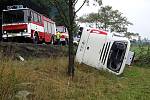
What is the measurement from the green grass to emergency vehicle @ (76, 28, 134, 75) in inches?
84.6

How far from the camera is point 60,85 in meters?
13.8

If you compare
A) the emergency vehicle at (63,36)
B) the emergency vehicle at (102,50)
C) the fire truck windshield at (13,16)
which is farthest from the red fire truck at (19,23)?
the emergency vehicle at (63,36)

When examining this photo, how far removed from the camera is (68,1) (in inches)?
665

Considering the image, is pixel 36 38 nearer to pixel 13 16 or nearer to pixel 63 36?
pixel 13 16

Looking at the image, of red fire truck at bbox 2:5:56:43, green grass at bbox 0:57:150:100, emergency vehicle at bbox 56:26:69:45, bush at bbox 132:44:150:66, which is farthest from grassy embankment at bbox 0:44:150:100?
emergency vehicle at bbox 56:26:69:45

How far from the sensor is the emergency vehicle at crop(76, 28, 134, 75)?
69.8 ft

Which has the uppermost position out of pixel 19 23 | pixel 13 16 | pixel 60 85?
pixel 13 16

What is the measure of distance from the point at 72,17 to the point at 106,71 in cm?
446

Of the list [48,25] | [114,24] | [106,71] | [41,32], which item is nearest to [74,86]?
[106,71]

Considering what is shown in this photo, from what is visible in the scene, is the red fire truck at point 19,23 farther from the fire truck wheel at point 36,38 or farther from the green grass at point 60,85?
the green grass at point 60,85

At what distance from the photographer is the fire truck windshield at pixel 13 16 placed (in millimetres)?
32250

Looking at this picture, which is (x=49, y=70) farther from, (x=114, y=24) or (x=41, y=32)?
(x=114, y=24)

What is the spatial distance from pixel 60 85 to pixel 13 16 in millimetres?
19429

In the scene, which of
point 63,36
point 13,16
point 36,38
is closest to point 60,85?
point 13,16
